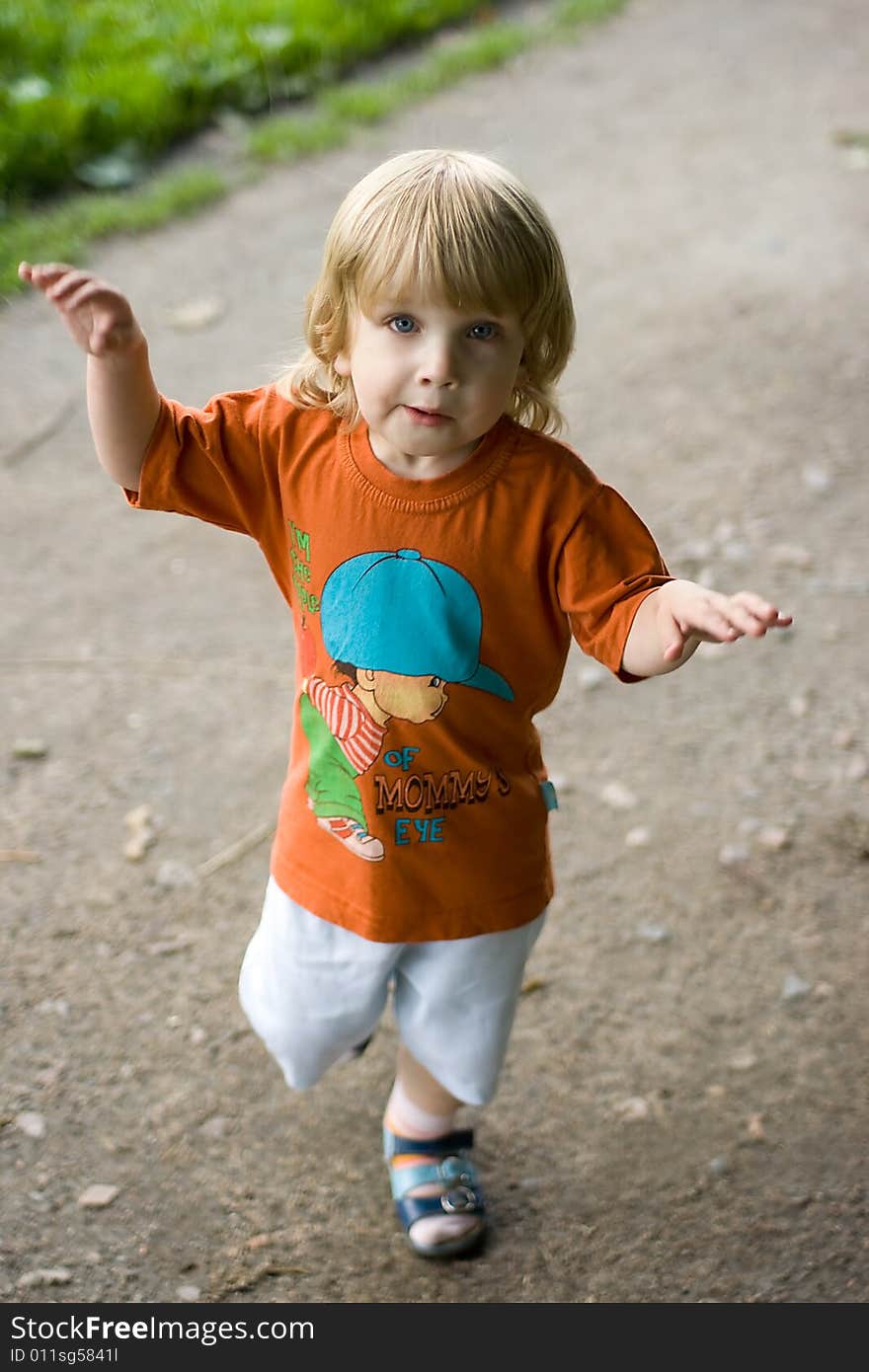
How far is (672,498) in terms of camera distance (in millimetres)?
3348

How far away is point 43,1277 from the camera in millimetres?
1831

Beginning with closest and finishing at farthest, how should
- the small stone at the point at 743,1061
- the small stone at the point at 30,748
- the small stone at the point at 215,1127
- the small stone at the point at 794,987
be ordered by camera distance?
1. the small stone at the point at 215,1127
2. the small stone at the point at 743,1061
3. the small stone at the point at 794,987
4. the small stone at the point at 30,748

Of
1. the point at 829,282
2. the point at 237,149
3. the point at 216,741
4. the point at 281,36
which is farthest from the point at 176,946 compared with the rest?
the point at 281,36

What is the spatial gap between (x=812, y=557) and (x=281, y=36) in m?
2.87

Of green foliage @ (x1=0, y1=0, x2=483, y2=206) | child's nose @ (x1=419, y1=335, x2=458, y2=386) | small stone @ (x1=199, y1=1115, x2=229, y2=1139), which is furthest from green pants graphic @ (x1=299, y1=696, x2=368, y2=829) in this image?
green foliage @ (x1=0, y1=0, x2=483, y2=206)

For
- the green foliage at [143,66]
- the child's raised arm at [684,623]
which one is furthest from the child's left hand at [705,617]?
the green foliage at [143,66]

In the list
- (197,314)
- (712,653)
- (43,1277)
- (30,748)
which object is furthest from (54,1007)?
(197,314)

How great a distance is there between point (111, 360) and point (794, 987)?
1.44 metres

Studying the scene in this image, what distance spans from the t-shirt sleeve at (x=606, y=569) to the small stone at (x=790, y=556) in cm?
179

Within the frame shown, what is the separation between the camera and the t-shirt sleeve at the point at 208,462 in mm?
1502

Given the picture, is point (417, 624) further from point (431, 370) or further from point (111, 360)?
point (111, 360)

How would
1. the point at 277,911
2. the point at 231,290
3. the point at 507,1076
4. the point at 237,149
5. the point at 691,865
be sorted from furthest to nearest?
the point at 237,149, the point at 231,290, the point at 691,865, the point at 507,1076, the point at 277,911

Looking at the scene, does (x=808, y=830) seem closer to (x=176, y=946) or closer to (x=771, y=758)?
(x=771, y=758)

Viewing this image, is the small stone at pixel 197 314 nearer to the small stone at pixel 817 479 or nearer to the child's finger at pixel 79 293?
the small stone at pixel 817 479
